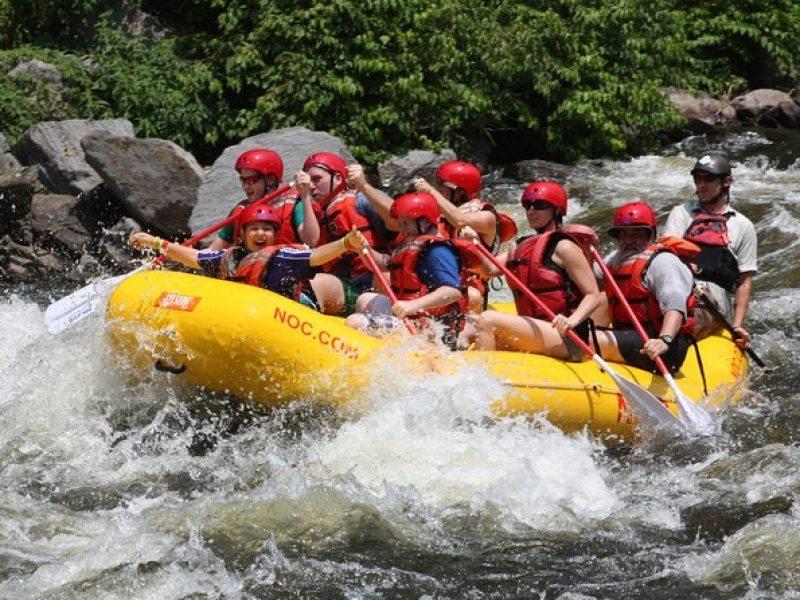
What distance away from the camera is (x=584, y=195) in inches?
521

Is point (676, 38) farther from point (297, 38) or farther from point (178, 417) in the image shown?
point (178, 417)

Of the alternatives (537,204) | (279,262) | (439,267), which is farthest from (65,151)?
(537,204)

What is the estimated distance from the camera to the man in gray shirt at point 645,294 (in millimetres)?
6952

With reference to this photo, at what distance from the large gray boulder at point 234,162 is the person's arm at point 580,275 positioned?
16.8 feet

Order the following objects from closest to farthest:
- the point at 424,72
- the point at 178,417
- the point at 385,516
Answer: the point at 385,516 → the point at 178,417 → the point at 424,72

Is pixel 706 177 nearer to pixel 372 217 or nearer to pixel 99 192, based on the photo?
pixel 372 217

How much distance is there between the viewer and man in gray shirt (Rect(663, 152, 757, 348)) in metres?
7.71

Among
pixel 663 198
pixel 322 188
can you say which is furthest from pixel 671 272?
pixel 663 198

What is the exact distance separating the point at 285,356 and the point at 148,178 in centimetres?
592

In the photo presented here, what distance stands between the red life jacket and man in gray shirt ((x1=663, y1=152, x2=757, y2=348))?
5.57ft

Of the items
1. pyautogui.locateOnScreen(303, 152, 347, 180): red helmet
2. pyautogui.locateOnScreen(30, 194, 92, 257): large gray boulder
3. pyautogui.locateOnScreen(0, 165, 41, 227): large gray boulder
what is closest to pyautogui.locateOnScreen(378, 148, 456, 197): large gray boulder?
pyautogui.locateOnScreen(30, 194, 92, 257): large gray boulder

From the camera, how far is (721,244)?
774cm

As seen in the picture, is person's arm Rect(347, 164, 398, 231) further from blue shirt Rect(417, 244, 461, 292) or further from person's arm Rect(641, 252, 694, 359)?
person's arm Rect(641, 252, 694, 359)

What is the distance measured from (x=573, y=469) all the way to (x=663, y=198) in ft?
23.5
